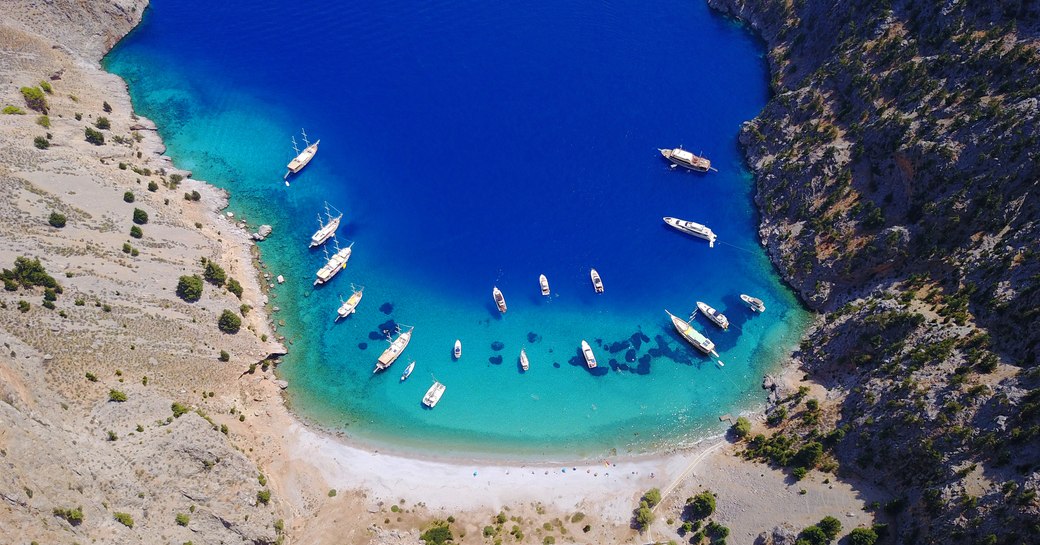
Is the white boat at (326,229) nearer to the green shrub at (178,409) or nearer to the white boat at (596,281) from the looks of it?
the green shrub at (178,409)

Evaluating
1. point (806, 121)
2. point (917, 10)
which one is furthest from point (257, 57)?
point (917, 10)

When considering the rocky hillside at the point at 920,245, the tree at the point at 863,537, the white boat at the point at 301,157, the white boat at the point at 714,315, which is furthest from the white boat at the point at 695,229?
the white boat at the point at 301,157

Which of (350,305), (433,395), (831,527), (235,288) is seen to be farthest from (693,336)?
(235,288)

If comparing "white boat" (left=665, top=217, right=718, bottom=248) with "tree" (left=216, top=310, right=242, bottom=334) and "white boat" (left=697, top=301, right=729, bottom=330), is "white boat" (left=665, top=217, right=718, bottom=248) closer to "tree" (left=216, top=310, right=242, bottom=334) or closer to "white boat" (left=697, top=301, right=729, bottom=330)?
"white boat" (left=697, top=301, right=729, bottom=330)

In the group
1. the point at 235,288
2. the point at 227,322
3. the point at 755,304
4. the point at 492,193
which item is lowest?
the point at 227,322

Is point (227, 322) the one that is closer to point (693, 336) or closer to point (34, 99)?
point (34, 99)
